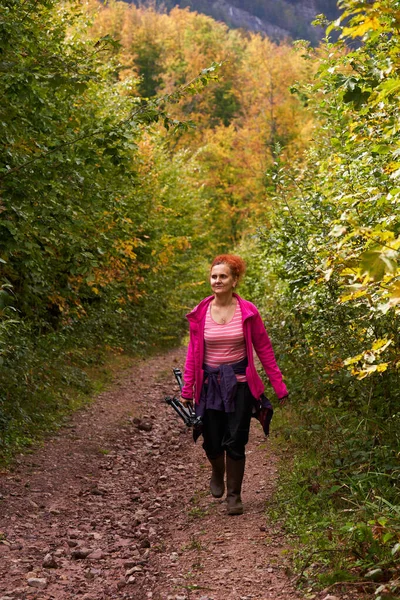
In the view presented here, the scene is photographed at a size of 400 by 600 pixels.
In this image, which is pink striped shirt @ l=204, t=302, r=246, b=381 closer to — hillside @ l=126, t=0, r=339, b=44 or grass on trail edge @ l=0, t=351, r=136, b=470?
grass on trail edge @ l=0, t=351, r=136, b=470

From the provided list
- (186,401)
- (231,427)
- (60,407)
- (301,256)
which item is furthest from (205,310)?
(60,407)

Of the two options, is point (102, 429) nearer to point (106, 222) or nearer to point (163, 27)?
point (106, 222)

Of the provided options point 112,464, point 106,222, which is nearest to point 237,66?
point 106,222

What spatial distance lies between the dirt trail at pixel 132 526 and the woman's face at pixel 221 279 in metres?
1.90

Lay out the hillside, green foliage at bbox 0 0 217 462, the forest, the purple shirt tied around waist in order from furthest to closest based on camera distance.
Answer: the hillside, green foliage at bbox 0 0 217 462, the purple shirt tied around waist, the forest

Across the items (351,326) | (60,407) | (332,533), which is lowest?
(60,407)

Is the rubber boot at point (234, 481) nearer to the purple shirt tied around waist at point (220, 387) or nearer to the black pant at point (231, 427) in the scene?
the black pant at point (231, 427)

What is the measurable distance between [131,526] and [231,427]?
127cm

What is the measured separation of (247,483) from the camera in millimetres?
6910

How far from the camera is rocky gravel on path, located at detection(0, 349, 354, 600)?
4.62 meters

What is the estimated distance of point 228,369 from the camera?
5859mm

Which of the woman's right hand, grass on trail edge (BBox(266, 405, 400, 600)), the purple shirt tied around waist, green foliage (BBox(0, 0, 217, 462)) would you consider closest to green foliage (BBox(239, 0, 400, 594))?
grass on trail edge (BBox(266, 405, 400, 600))

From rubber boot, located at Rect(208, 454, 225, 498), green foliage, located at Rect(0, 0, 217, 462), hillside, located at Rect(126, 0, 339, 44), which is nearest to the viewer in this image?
rubber boot, located at Rect(208, 454, 225, 498)

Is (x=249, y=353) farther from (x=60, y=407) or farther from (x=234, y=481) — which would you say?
(x=60, y=407)
